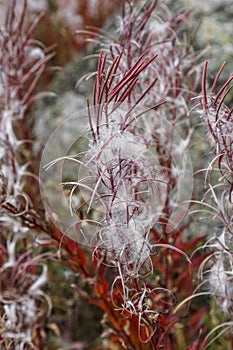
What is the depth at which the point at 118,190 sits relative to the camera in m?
0.64

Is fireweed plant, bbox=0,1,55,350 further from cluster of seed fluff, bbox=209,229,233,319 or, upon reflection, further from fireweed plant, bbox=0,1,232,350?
cluster of seed fluff, bbox=209,229,233,319

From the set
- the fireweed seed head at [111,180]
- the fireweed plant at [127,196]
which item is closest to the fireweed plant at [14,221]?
the fireweed plant at [127,196]

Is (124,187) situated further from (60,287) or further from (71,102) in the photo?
(71,102)

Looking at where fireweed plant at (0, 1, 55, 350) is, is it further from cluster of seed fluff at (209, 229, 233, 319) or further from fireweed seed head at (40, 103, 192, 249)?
cluster of seed fluff at (209, 229, 233, 319)

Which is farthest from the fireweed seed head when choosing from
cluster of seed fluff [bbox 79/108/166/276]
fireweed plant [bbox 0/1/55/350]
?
fireweed plant [bbox 0/1/55/350]

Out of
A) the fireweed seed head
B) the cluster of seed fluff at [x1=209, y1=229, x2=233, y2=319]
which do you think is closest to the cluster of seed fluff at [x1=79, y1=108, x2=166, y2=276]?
the fireweed seed head

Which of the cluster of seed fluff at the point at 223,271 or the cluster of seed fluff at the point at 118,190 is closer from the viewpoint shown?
the cluster of seed fluff at the point at 118,190

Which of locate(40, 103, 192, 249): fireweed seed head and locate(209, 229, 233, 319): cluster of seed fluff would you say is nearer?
locate(40, 103, 192, 249): fireweed seed head

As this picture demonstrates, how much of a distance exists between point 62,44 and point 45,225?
127cm

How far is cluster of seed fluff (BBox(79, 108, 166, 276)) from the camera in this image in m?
0.62

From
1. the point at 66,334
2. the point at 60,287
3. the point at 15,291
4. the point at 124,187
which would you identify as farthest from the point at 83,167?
the point at 66,334

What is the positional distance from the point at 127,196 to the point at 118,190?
1 cm

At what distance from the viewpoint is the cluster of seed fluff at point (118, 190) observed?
24.4 inches

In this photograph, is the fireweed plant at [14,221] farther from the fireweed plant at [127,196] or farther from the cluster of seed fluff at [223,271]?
the cluster of seed fluff at [223,271]
